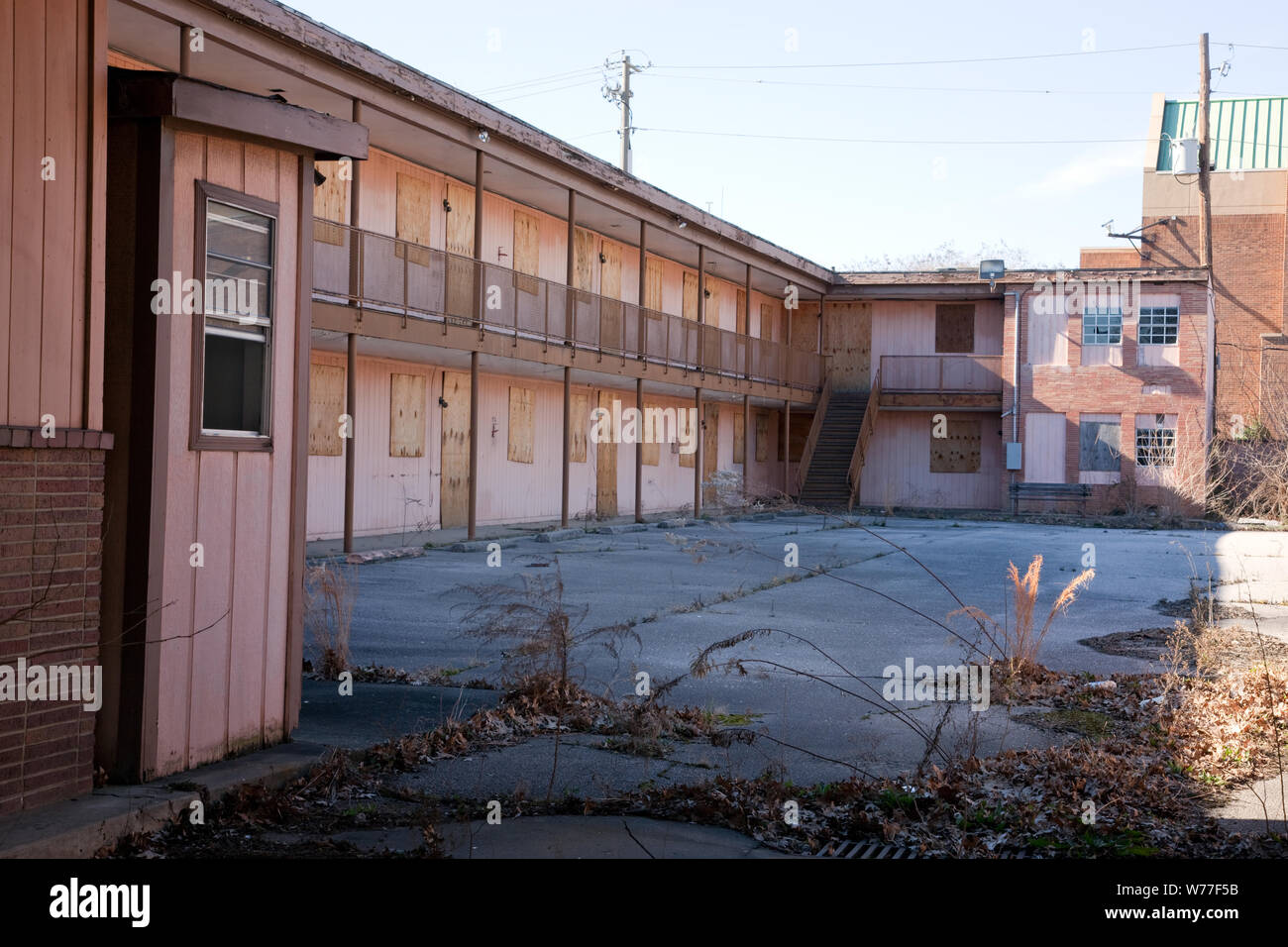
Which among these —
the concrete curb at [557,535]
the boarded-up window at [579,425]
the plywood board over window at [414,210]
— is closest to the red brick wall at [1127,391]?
the boarded-up window at [579,425]

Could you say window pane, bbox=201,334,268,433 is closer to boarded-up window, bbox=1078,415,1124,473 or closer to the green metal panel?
boarded-up window, bbox=1078,415,1124,473

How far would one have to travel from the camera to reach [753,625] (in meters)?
11.6

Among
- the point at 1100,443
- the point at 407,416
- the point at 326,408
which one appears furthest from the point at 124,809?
the point at 1100,443

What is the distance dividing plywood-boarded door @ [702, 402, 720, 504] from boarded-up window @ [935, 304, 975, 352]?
7.71m

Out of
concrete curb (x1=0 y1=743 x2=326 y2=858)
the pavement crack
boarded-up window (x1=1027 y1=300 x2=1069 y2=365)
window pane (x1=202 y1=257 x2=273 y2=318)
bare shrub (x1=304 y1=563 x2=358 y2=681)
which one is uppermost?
boarded-up window (x1=1027 y1=300 x2=1069 y2=365)

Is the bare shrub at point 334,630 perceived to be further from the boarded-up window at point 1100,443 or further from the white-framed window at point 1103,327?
the white-framed window at point 1103,327

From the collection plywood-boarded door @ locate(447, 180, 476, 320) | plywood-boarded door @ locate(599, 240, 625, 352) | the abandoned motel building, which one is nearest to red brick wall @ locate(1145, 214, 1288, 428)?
the abandoned motel building

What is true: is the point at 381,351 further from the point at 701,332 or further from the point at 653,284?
the point at 653,284

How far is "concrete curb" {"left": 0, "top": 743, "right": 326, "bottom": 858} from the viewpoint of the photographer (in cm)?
471

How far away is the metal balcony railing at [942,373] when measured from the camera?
34656 millimetres

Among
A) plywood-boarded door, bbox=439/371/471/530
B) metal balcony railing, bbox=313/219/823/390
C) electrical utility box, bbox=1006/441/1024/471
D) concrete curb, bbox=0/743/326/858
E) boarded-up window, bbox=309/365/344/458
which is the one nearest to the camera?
concrete curb, bbox=0/743/326/858

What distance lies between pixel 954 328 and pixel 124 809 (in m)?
33.5

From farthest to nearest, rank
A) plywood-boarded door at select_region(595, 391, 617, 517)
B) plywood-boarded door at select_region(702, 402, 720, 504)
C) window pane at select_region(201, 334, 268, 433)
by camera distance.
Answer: plywood-boarded door at select_region(702, 402, 720, 504), plywood-boarded door at select_region(595, 391, 617, 517), window pane at select_region(201, 334, 268, 433)
